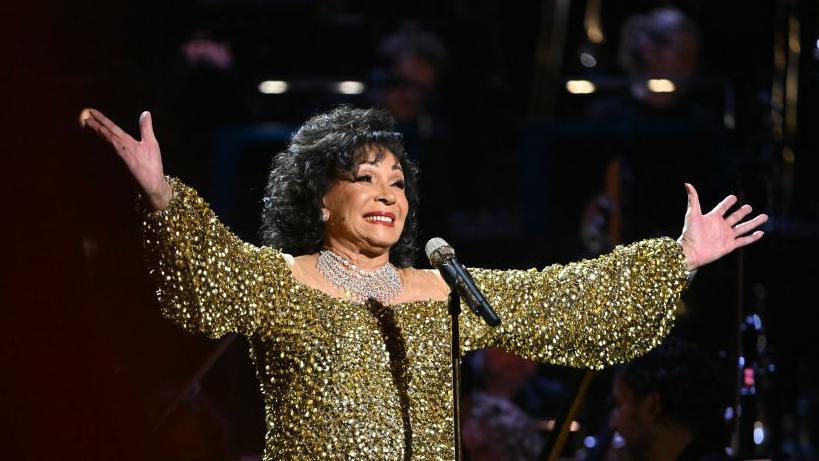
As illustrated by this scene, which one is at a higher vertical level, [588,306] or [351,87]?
[351,87]

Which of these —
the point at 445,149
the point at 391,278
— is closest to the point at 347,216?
the point at 391,278

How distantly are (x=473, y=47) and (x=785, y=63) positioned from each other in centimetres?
200

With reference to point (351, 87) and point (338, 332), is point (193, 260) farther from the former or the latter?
point (351, 87)

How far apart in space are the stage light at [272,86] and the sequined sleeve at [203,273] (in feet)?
9.34

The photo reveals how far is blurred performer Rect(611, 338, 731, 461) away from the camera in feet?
13.2

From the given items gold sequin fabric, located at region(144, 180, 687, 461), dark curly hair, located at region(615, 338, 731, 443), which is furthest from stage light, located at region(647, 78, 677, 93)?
gold sequin fabric, located at region(144, 180, 687, 461)

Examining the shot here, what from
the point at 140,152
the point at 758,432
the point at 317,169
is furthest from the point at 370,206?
the point at 758,432

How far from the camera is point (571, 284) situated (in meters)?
3.57

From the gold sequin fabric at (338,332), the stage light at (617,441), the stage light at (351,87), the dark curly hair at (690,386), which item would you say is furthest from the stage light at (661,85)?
the gold sequin fabric at (338,332)

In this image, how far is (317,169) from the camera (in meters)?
3.48

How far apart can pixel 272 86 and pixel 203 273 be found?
2983mm

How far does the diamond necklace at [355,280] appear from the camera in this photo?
3410 millimetres

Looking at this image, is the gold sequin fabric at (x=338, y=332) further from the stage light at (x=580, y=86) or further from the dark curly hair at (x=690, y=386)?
the stage light at (x=580, y=86)

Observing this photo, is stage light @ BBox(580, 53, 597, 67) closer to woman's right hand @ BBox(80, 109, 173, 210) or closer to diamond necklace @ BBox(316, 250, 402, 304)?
diamond necklace @ BBox(316, 250, 402, 304)
